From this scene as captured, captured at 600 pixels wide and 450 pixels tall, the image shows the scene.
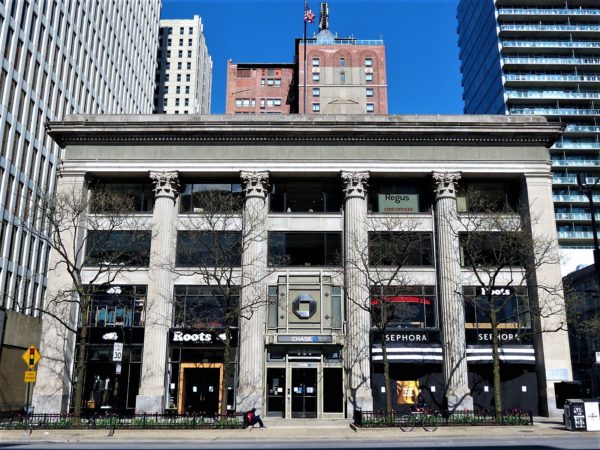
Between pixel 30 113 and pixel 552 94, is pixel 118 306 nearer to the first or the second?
pixel 30 113

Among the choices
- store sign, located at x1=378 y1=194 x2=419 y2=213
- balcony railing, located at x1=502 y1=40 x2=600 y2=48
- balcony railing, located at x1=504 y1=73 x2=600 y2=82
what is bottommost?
store sign, located at x1=378 y1=194 x2=419 y2=213

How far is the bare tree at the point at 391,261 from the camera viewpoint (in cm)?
3553

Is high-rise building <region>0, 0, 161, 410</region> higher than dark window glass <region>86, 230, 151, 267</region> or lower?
higher

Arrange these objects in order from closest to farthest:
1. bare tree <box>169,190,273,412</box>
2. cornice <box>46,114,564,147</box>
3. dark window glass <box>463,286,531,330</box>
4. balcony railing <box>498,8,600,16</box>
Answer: bare tree <box>169,190,273,412</box>, dark window glass <box>463,286,531,330</box>, cornice <box>46,114,564,147</box>, balcony railing <box>498,8,600,16</box>

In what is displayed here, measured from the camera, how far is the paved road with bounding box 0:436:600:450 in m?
20.2

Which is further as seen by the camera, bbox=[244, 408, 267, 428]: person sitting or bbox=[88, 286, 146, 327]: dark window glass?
bbox=[88, 286, 146, 327]: dark window glass

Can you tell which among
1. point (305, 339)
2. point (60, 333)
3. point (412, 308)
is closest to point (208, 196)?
point (305, 339)

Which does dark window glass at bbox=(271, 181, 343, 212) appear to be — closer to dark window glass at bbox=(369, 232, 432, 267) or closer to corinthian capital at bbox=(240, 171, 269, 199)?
corinthian capital at bbox=(240, 171, 269, 199)

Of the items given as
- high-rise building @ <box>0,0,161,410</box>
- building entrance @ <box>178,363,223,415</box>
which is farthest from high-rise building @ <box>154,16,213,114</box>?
building entrance @ <box>178,363,223,415</box>

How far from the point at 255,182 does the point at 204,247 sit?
211 inches

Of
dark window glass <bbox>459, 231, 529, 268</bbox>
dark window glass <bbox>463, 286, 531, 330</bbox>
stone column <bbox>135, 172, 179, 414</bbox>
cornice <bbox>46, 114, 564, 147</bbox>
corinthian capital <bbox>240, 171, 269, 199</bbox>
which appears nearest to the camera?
stone column <bbox>135, 172, 179, 414</bbox>

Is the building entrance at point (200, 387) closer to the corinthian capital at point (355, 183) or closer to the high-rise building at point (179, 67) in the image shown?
the corinthian capital at point (355, 183)

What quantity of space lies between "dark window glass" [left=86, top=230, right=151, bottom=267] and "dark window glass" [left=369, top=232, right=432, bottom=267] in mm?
14613

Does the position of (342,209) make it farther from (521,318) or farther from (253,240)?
(521,318)
